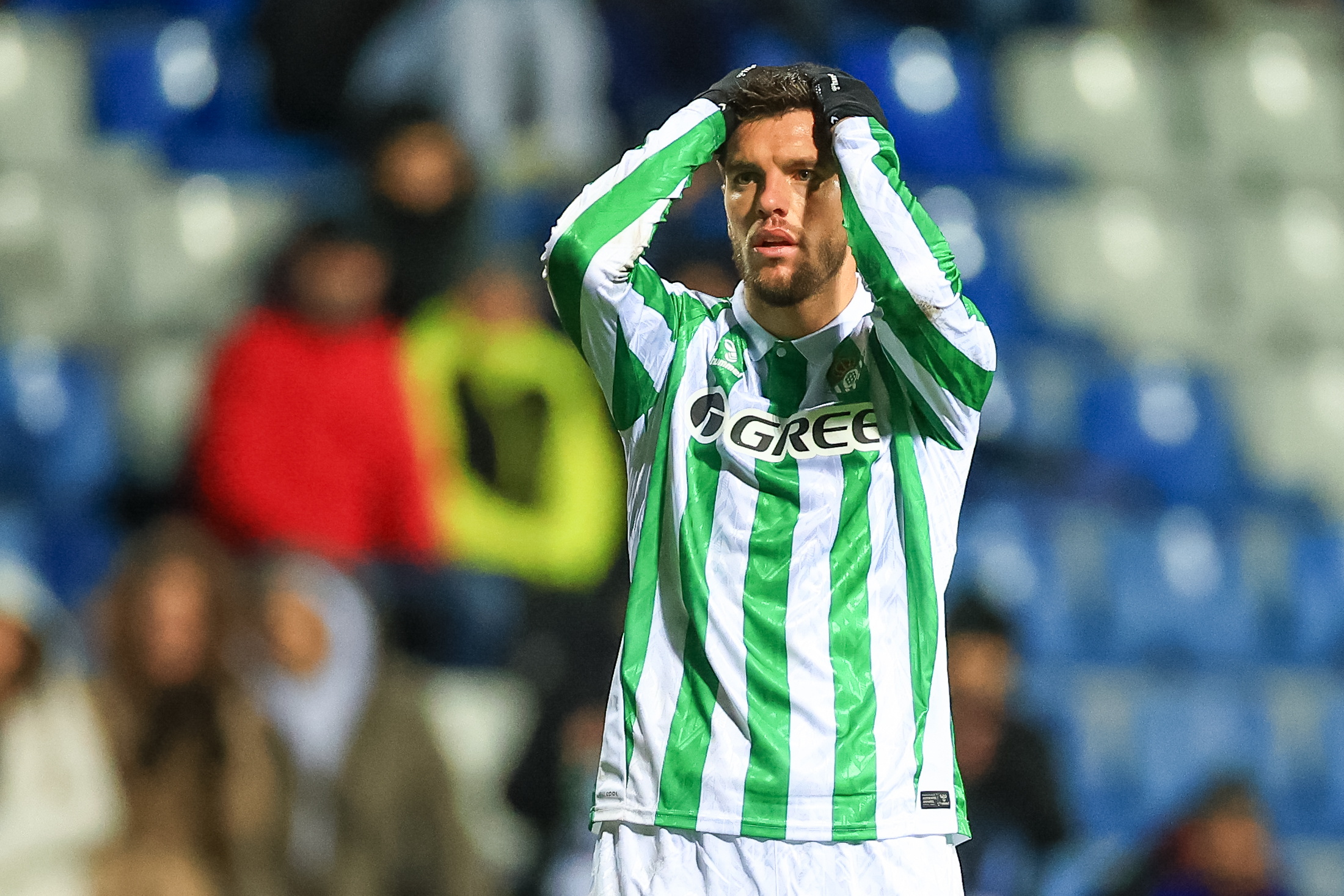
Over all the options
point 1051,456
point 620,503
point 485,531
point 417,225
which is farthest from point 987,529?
point 417,225

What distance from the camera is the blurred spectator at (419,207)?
6.35 metres

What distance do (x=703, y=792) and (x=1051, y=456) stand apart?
5007mm

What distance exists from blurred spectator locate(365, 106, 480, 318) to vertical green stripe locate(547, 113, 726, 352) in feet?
11.8

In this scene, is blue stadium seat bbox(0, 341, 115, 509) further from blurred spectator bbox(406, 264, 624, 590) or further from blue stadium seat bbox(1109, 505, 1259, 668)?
blue stadium seat bbox(1109, 505, 1259, 668)

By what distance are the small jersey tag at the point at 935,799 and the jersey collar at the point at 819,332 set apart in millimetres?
712

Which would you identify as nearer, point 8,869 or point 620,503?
point 8,869

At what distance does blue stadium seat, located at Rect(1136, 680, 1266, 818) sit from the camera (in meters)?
6.97

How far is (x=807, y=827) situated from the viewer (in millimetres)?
2635

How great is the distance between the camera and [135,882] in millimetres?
5242

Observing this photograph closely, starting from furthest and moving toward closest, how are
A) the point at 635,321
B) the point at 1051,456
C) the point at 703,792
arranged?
1. the point at 1051,456
2. the point at 635,321
3. the point at 703,792

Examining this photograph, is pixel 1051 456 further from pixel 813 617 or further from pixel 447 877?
pixel 813 617

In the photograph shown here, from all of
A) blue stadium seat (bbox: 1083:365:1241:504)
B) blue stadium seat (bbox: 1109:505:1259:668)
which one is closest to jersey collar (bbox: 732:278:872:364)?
blue stadium seat (bbox: 1109:505:1259:668)

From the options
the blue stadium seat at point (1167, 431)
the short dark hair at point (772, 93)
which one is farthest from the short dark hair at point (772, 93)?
the blue stadium seat at point (1167, 431)

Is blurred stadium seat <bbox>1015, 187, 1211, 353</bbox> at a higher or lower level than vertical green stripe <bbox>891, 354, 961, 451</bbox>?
higher
